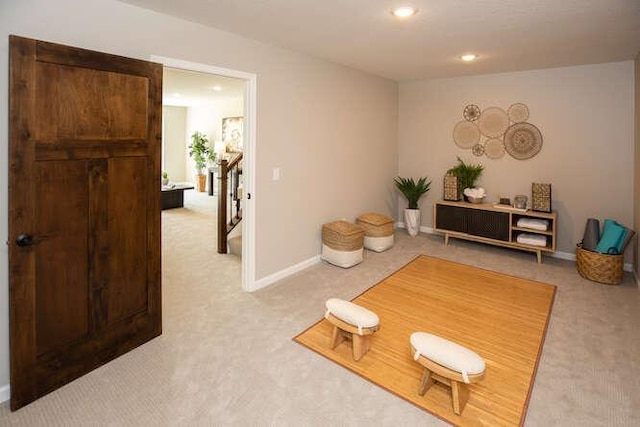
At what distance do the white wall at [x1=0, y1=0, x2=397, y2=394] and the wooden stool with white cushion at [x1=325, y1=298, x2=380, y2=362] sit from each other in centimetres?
131

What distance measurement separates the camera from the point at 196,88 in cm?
729

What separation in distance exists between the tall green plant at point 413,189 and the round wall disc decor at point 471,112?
108 cm

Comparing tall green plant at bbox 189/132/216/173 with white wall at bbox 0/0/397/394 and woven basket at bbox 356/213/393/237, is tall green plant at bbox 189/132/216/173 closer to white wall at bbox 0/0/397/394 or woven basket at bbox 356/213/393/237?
white wall at bbox 0/0/397/394

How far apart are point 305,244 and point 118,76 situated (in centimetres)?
252

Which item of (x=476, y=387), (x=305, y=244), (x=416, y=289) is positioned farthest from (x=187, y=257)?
(x=476, y=387)

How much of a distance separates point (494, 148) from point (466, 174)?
502mm

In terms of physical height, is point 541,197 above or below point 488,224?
above

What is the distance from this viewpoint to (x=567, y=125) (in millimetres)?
4344

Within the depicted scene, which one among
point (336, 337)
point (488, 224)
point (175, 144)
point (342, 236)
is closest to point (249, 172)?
point (342, 236)

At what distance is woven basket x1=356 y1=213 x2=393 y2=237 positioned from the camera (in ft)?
15.5

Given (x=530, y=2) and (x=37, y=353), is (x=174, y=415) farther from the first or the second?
(x=530, y=2)

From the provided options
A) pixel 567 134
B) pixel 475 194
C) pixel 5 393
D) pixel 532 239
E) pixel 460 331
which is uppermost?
pixel 567 134

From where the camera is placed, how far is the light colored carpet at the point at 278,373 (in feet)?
6.11

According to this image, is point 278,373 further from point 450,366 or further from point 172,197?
point 172,197
